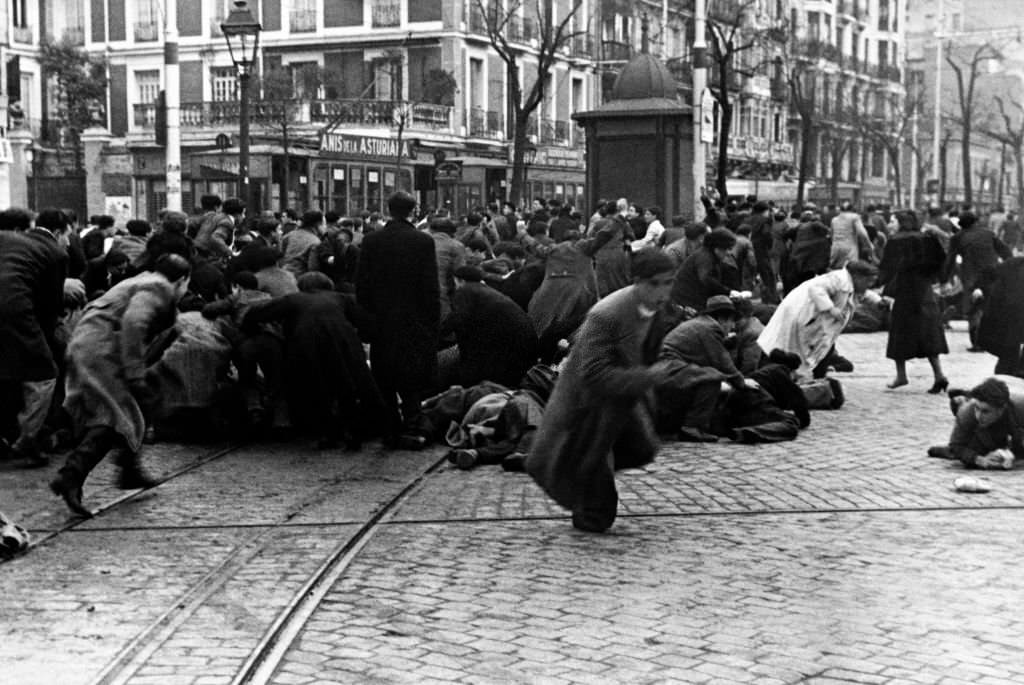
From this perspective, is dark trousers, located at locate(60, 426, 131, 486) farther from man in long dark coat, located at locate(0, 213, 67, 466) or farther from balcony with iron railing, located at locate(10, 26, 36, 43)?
balcony with iron railing, located at locate(10, 26, 36, 43)

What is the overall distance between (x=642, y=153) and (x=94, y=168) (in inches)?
1028

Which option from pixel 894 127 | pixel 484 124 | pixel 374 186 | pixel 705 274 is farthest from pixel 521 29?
pixel 705 274

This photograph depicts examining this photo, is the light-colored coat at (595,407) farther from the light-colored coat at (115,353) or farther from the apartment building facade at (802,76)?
the apartment building facade at (802,76)

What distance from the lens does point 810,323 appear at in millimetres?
14500

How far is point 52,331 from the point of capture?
11.6m

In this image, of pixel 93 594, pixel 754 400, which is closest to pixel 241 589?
pixel 93 594

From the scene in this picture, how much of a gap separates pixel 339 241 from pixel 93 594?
1038 centimetres

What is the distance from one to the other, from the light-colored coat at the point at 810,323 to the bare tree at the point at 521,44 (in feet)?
70.5

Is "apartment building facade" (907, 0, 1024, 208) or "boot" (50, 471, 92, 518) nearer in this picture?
"boot" (50, 471, 92, 518)

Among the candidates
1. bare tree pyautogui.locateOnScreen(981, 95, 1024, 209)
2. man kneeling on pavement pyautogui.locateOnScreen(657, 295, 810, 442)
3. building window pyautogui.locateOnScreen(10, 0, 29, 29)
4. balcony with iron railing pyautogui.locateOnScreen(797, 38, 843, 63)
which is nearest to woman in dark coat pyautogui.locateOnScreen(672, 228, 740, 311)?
man kneeling on pavement pyautogui.locateOnScreen(657, 295, 810, 442)

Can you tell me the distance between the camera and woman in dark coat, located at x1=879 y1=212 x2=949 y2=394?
15.5 meters

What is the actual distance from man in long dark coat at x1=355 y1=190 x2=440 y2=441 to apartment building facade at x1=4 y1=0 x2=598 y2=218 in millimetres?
28700

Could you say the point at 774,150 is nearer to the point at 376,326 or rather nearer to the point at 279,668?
the point at 376,326

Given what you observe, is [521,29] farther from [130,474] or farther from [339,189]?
[130,474]
